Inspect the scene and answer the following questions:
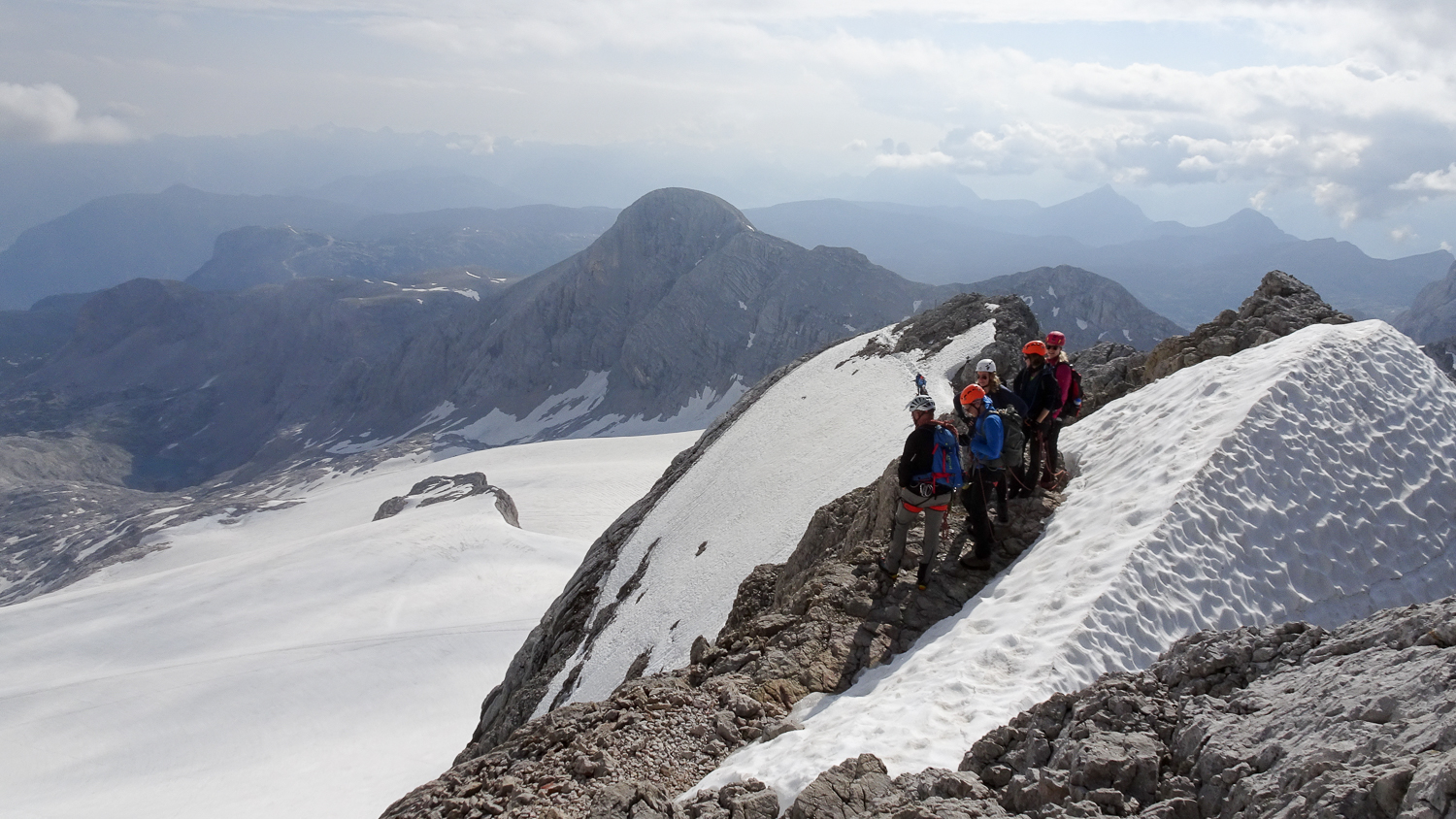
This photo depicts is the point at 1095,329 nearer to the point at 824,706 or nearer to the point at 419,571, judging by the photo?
the point at 419,571

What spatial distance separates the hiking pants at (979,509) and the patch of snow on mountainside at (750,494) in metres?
8.96

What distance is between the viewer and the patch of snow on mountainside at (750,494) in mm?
22422

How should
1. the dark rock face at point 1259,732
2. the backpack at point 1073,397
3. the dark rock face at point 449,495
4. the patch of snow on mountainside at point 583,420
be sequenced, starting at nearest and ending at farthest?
the dark rock face at point 1259,732, the backpack at point 1073,397, the dark rock face at point 449,495, the patch of snow on mountainside at point 583,420

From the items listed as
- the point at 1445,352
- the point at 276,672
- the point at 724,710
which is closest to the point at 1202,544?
the point at 724,710

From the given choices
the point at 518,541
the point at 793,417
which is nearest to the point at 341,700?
the point at 518,541

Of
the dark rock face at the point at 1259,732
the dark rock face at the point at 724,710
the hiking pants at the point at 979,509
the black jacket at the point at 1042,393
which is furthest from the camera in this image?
the black jacket at the point at 1042,393

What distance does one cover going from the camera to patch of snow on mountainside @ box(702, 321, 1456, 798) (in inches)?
351

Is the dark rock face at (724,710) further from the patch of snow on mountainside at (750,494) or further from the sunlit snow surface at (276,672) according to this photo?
the sunlit snow surface at (276,672)

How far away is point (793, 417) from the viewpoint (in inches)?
1426

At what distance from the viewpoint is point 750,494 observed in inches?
1158

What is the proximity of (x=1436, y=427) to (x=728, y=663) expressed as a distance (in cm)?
1311

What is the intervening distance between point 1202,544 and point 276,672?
39.4 m

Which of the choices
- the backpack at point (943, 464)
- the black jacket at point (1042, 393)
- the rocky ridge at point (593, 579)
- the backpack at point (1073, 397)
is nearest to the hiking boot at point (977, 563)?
the backpack at point (943, 464)

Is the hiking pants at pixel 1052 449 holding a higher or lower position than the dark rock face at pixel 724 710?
higher
